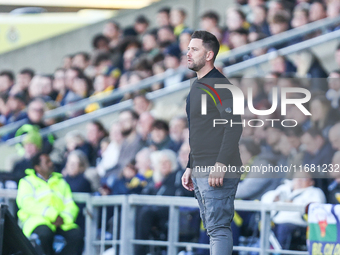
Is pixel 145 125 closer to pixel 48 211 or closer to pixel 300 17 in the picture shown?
pixel 48 211

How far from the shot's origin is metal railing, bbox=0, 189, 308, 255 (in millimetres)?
5176

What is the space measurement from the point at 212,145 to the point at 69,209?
2.58 metres

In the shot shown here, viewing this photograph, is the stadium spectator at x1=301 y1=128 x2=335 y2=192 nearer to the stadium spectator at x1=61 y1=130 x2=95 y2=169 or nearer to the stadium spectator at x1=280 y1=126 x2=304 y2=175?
the stadium spectator at x1=280 y1=126 x2=304 y2=175

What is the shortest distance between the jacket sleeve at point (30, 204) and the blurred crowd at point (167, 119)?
42 centimetres

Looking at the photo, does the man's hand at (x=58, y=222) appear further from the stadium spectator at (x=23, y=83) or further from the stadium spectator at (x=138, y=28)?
the stadium spectator at (x=138, y=28)

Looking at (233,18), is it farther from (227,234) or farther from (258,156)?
(227,234)

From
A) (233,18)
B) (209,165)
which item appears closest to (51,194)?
(209,165)

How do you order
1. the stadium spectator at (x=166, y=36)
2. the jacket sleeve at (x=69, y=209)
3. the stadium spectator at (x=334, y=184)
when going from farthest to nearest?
the stadium spectator at (x=166, y=36)
the jacket sleeve at (x=69, y=209)
the stadium spectator at (x=334, y=184)

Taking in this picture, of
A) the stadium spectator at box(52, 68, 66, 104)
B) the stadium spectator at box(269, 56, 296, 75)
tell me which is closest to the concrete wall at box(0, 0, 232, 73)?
the stadium spectator at box(52, 68, 66, 104)

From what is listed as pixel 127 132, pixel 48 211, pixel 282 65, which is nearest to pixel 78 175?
pixel 48 211

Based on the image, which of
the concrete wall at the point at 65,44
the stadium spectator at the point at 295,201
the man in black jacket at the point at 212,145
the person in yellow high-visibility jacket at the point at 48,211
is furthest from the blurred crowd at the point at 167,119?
the man in black jacket at the point at 212,145

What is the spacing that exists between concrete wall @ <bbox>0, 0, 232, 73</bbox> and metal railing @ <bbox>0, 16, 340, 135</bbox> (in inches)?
107

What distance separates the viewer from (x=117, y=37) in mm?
11461

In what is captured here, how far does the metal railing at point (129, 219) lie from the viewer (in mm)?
5176
